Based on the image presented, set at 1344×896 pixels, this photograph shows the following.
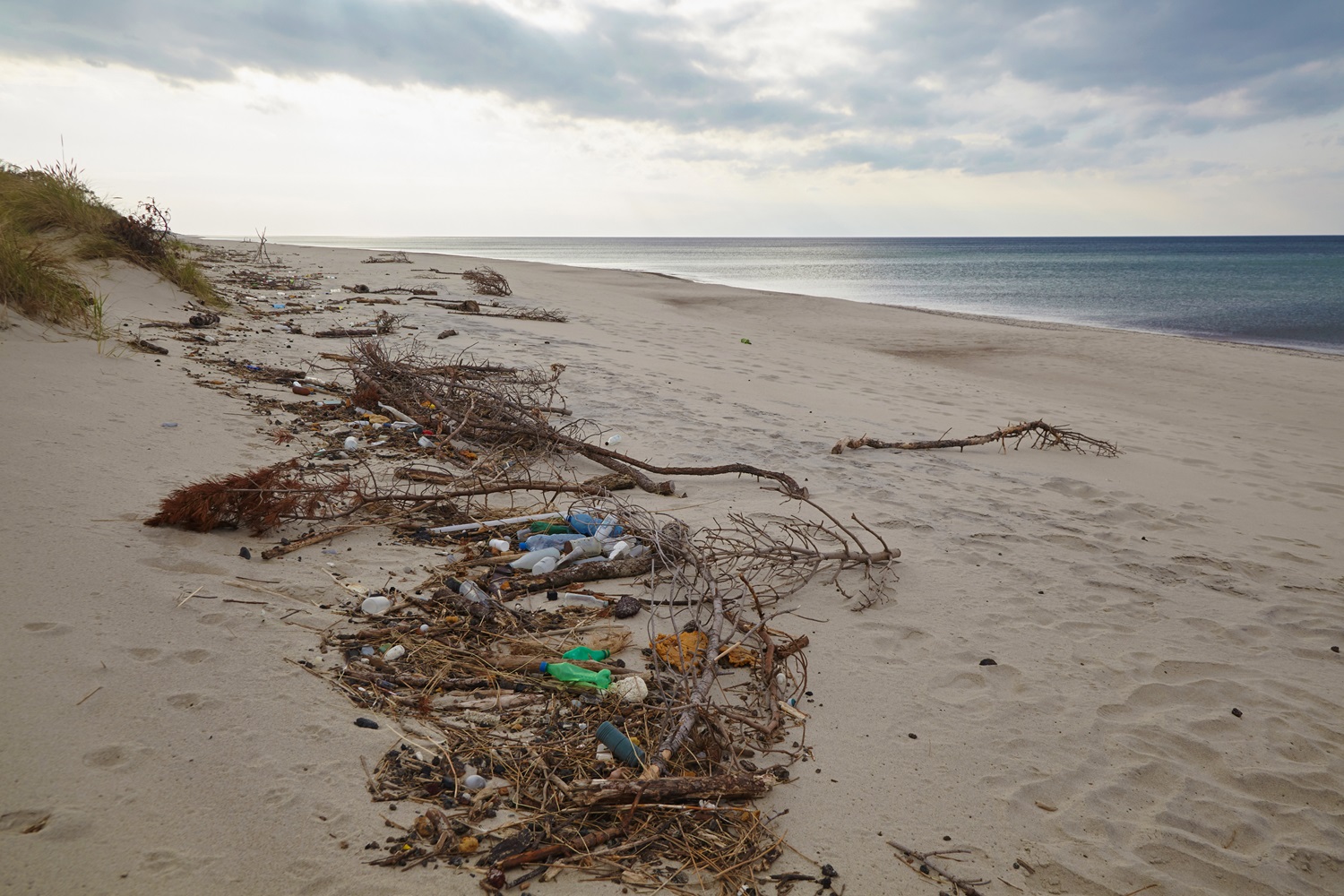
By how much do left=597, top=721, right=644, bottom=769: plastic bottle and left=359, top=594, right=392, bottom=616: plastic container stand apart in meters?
1.03

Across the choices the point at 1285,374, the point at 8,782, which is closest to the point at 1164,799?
the point at 8,782

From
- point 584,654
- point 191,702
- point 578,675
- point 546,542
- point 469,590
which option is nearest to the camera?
point 191,702

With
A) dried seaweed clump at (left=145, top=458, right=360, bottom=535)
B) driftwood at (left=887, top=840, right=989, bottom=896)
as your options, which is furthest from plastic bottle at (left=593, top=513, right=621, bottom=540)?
driftwood at (left=887, top=840, right=989, bottom=896)

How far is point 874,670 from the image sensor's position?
250 centimetres

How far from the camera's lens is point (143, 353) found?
506 centimetres

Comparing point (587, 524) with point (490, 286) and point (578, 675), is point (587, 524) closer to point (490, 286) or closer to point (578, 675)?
point (578, 675)

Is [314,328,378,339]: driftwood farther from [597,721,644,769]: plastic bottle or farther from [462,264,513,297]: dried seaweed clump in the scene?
[597,721,644,769]: plastic bottle

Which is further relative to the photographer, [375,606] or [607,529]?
[607,529]

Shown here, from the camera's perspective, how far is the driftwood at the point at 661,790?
167 cm

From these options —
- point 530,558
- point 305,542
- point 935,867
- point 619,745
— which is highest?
point 305,542

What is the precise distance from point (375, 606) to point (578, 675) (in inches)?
33.0

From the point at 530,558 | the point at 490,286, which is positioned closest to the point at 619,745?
the point at 530,558

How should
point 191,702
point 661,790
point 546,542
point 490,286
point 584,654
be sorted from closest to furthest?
point 661,790
point 191,702
point 584,654
point 546,542
point 490,286

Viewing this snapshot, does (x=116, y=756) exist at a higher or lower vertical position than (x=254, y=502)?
lower
